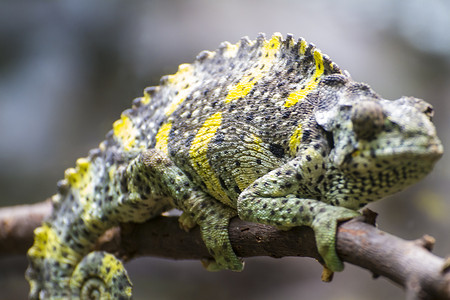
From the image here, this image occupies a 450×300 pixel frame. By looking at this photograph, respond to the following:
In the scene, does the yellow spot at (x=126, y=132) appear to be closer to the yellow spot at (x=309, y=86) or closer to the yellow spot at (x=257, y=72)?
the yellow spot at (x=257, y=72)

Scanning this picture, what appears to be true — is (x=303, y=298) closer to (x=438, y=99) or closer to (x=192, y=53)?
(x=438, y=99)

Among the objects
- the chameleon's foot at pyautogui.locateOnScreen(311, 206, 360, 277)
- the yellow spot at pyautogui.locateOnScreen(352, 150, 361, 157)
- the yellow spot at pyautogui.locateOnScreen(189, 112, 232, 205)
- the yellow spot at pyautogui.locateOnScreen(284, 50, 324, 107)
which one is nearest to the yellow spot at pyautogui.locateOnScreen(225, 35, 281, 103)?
the yellow spot at pyautogui.locateOnScreen(189, 112, 232, 205)

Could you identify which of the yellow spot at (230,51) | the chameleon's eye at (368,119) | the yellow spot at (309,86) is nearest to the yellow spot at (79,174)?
the yellow spot at (230,51)

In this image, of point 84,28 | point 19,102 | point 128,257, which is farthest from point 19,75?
point 128,257

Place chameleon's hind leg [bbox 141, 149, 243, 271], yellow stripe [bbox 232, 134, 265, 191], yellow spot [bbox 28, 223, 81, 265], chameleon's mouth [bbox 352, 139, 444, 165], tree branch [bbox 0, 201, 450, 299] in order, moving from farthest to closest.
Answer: yellow spot [bbox 28, 223, 81, 265]
chameleon's hind leg [bbox 141, 149, 243, 271]
yellow stripe [bbox 232, 134, 265, 191]
chameleon's mouth [bbox 352, 139, 444, 165]
tree branch [bbox 0, 201, 450, 299]

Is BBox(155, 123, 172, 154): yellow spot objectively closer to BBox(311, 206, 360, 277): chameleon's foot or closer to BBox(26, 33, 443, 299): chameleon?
BBox(26, 33, 443, 299): chameleon
